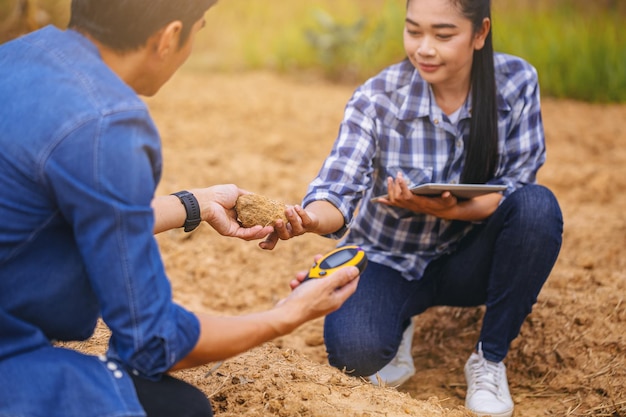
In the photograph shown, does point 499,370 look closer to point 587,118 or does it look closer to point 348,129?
point 348,129

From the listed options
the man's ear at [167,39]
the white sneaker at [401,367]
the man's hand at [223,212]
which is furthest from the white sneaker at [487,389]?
the man's ear at [167,39]

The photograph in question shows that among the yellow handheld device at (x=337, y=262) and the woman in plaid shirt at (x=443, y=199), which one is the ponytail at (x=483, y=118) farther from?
the yellow handheld device at (x=337, y=262)

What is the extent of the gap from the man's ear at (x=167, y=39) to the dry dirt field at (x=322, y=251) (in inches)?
40.9

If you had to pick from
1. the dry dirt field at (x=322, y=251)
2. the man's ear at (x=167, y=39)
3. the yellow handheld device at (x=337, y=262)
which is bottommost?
the dry dirt field at (x=322, y=251)

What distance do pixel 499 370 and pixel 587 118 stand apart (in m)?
4.13

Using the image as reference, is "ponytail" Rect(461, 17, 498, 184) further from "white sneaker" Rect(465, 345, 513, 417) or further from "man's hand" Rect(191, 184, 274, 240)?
"man's hand" Rect(191, 184, 274, 240)

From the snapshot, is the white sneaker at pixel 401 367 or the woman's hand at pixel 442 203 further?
the white sneaker at pixel 401 367

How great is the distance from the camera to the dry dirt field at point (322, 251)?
238cm

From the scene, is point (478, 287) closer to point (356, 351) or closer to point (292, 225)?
point (356, 351)

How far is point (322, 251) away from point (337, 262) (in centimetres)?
196

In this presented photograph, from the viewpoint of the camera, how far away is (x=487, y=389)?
103 inches

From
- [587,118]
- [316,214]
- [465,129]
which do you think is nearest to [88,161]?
[316,214]

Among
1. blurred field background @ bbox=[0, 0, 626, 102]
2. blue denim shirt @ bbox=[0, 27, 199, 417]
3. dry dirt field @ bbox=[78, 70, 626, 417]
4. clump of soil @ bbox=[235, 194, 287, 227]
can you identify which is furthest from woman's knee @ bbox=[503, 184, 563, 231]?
blurred field background @ bbox=[0, 0, 626, 102]

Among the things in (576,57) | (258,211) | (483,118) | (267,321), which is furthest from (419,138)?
(576,57)
